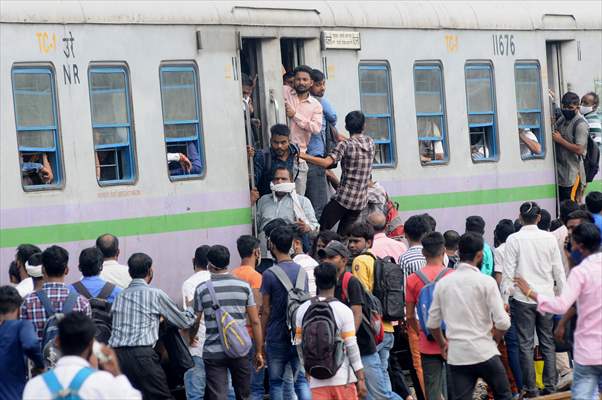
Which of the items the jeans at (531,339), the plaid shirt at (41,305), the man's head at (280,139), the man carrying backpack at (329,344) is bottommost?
the jeans at (531,339)

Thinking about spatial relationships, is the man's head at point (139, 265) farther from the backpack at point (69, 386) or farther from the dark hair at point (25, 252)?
the backpack at point (69, 386)

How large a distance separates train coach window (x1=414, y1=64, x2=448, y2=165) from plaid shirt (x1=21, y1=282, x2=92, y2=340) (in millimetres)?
6550

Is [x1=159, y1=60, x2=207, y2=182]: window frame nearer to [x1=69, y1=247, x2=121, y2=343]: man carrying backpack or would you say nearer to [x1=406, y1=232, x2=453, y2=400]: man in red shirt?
[x1=69, y1=247, x2=121, y2=343]: man carrying backpack

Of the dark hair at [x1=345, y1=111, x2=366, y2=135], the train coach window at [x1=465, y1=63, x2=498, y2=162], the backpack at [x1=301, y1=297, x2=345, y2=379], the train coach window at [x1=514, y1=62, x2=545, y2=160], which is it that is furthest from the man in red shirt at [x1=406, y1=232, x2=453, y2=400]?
the train coach window at [x1=514, y1=62, x2=545, y2=160]

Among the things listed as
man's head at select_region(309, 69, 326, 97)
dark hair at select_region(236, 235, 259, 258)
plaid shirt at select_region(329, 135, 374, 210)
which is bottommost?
dark hair at select_region(236, 235, 259, 258)

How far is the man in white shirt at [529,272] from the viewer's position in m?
12.2

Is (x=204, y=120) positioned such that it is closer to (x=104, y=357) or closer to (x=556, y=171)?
(x=556, y=171)

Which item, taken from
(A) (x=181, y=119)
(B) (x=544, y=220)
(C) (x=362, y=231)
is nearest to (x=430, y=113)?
(B) (x=544, y=220)

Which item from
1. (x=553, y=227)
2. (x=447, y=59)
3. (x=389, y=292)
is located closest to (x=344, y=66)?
(x=447, y=59)

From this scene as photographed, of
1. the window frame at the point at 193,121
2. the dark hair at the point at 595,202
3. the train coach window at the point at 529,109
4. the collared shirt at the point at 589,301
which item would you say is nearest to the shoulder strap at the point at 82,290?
the window frame at the point at 193,121

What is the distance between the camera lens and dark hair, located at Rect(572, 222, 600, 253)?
9.66m

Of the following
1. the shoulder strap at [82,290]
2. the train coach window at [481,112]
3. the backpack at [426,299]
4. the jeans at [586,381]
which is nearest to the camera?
the jeans at [586,381]

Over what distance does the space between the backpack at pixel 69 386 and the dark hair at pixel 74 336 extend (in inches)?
6.2

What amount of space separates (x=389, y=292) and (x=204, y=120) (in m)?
3.00
